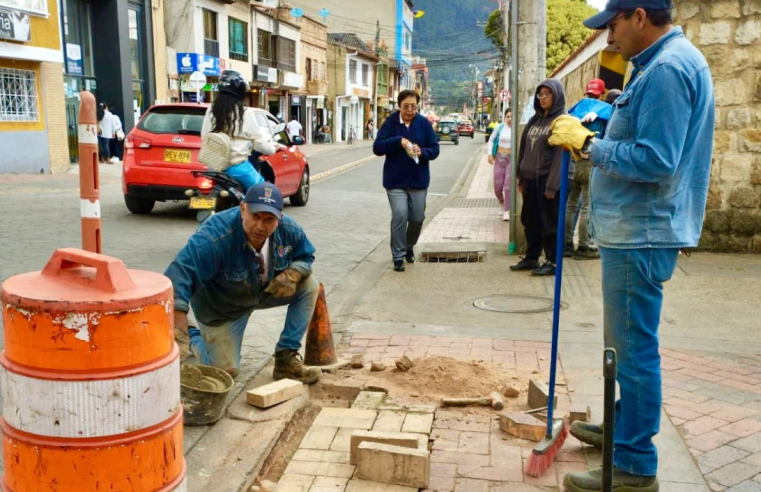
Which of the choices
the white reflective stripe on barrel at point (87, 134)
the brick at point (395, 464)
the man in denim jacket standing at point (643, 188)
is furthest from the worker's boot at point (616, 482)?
the white reflective stripe on barrel at point (87, 134)

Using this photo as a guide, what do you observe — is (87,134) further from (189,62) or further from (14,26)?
(189,62)

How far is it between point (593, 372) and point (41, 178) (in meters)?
15.8

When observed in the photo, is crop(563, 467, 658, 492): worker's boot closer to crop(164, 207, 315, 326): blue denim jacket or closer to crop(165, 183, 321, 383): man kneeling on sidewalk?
crop(165, 183, 321, 383): man kneeling on sidewalk

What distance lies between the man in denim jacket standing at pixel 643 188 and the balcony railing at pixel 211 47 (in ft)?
98.7

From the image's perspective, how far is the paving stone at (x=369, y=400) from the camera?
4.00 m

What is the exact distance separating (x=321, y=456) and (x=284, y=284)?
1.06m

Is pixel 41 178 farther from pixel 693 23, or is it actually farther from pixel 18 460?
pixel 18 460

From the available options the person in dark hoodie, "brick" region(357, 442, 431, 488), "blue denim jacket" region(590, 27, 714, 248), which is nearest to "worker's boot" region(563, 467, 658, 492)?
"brick" region(357, 442, 431, 488)

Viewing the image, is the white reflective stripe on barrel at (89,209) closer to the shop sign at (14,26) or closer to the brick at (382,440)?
the brick at (382,440)

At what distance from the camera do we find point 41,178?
55.8 ft

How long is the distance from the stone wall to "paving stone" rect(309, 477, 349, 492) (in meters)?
6.30

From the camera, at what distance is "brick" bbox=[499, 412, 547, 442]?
11.6 feet

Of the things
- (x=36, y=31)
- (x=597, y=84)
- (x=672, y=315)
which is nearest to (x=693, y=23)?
(x=597, y=84)

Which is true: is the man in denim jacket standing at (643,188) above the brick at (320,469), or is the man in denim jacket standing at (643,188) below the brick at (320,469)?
above
